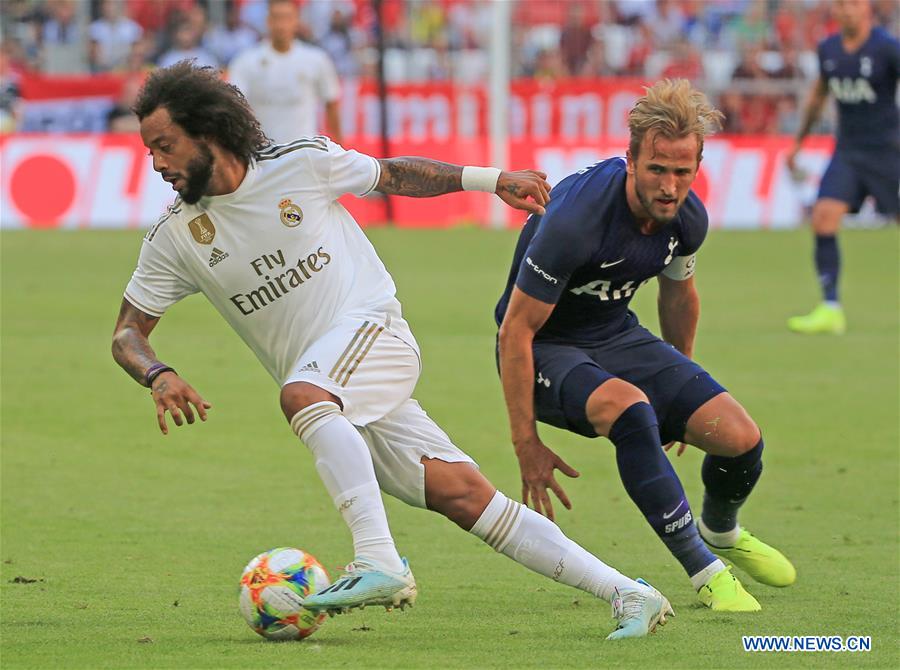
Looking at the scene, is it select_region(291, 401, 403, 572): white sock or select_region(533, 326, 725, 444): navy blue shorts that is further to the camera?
select_region(533, 326, 725, 444): navy blue shorts

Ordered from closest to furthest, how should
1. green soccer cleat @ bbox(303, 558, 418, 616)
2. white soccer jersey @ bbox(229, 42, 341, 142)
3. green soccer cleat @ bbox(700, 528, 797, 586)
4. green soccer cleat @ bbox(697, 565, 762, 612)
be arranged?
green soccer cleat @ bbox(303, 558, 418, 616)
green soccer cleat @ bbox(697, 565, 762, 612)
green soccer cleat @ bbox(700, 528, 797, 586)
white soccer jersey @ bbox(229, 42, 341, 142)

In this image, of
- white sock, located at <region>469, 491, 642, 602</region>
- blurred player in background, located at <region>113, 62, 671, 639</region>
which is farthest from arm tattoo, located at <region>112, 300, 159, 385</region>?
white sock, located at <region>469, 491, 642, 602</region>

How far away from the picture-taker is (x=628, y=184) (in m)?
6.05

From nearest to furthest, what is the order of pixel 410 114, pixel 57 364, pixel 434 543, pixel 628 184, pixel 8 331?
pixel 628 184, pixel 434 543, pixel 57 364, pixel 8 331, pixel 410 114

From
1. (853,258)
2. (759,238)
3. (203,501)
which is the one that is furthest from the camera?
(759,238)

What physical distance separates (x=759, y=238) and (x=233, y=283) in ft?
59.9

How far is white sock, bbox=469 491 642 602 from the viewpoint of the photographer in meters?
5.55

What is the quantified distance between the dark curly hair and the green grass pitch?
170cm

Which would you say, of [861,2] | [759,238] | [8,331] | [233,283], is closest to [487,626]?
[233,283]

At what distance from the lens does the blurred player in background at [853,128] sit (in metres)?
14.1

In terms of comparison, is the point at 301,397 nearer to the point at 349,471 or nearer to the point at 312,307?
the point at 349,471

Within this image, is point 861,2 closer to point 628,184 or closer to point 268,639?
point 628,184

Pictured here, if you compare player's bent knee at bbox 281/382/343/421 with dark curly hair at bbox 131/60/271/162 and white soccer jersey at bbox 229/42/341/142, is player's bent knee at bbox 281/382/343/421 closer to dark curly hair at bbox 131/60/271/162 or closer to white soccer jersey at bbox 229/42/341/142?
dark curly hair at bbox 131/60/271/162

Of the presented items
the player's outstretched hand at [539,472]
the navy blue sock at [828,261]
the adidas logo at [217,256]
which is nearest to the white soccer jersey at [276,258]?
the adidas logo at [217,256]
